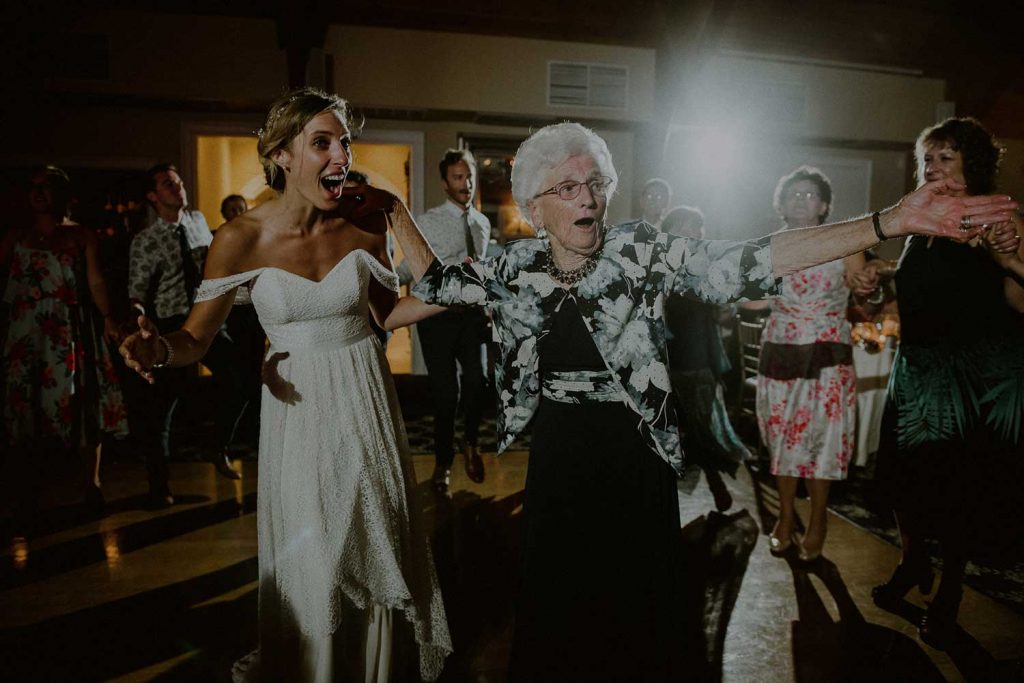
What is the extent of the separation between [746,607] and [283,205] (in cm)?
215

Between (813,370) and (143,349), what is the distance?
2.53m

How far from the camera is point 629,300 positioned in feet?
4.74

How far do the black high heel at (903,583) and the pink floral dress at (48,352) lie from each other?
3.66m

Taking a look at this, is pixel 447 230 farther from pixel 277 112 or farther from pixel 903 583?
pixel 903 583

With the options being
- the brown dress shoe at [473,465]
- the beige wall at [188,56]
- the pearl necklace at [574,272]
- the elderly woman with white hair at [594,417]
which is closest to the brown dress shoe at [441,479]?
the brown dress shoe at [473,465]

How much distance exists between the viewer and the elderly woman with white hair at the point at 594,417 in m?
1.44

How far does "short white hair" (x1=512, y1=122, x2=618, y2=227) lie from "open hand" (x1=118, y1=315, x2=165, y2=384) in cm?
91

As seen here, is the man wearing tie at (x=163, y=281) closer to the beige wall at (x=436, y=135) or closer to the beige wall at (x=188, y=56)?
the beige wall at (x=188, y=56)

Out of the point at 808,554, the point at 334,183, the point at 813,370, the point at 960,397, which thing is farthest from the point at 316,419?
the point at 808,554

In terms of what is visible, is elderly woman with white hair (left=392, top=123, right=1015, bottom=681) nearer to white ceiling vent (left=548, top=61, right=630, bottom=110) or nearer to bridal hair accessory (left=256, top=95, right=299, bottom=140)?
bridal hair accessory (left=256, top=95, right=299, bottom=140)

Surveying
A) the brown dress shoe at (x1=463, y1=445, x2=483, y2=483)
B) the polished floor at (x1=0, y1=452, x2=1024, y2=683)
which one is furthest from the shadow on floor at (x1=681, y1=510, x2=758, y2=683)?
the brown dress shoe at (x1=463, y1=445, x2=483, y2=483)

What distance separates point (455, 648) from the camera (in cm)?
219

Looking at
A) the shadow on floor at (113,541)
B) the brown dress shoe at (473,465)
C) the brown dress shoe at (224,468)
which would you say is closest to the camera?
the shadow on floor at (113,541)

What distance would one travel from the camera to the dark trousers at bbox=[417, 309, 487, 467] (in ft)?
12.1
